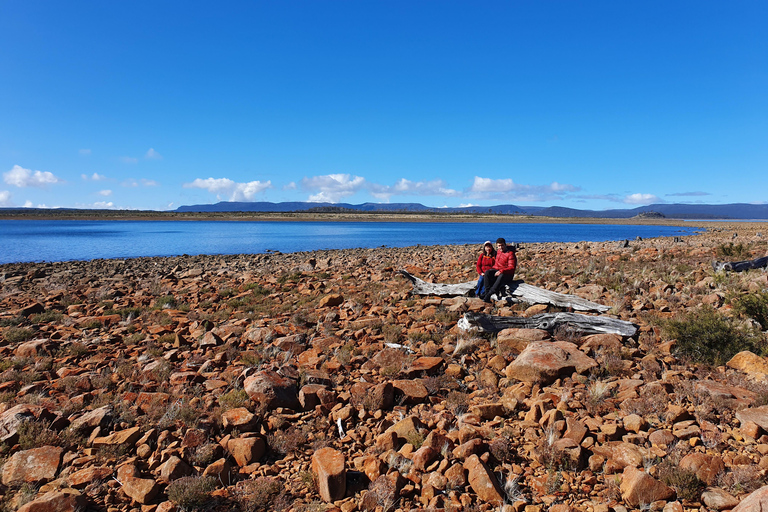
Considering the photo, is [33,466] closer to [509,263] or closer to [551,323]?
[551,323]

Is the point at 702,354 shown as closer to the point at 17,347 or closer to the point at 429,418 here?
the point at 429,418

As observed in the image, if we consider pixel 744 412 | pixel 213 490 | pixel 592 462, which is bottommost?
pixel 213 490

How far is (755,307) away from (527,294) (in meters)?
4.42

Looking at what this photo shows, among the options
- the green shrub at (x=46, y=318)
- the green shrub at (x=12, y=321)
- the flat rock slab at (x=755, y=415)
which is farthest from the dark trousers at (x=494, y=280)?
the green shrub at (x=12, y=321)

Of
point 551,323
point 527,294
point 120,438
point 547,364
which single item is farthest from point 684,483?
point 527,294

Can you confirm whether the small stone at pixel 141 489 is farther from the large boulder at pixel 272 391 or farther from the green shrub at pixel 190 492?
the large boulder at pixel 272 391

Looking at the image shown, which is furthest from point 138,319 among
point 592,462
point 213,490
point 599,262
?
point 599,262

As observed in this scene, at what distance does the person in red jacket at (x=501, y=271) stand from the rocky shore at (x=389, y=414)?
752 millimetres

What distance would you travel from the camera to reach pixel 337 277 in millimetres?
16953

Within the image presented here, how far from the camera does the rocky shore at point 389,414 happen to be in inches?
155

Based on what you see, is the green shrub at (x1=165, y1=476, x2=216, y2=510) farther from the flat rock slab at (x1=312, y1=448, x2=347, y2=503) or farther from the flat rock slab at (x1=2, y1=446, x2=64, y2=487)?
the flat rock slab at (x1=2, y1=446, x2=64, y2=487)

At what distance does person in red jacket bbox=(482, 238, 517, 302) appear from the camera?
10.7 m

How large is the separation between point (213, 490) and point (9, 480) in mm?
2189

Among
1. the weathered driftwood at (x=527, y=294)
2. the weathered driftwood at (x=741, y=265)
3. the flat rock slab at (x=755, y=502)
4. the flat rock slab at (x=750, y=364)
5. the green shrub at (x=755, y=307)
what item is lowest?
the flat rock slab at (x=755, y=502)
